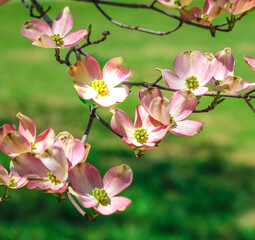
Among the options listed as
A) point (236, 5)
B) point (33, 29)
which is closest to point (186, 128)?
point (236, 5)

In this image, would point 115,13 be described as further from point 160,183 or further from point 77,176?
point 77,176

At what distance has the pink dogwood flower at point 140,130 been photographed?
2.33ft

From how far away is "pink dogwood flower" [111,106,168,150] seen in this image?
0.71 metres

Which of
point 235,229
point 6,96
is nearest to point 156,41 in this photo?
point 6,96

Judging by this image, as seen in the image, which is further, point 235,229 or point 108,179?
point 235,229

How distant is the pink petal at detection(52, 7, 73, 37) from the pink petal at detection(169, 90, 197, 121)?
268 mm

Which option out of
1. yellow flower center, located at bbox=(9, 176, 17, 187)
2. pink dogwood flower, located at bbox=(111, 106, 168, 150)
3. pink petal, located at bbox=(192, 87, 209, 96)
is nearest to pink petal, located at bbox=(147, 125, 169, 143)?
pink dogwood flower, located at bbox=(111, 106, 168, 150)

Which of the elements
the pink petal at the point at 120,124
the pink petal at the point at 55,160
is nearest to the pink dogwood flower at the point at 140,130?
the pink petal at the point at 120,124

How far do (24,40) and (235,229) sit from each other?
21.0ft

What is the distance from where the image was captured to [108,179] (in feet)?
2.39

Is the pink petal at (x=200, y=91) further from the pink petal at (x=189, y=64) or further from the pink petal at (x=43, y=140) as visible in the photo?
the pink petal at (x=43, y=140)

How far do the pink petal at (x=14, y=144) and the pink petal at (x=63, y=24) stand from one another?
0.27 metres

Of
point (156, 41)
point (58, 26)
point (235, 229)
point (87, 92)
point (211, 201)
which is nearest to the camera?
point (87, 92)

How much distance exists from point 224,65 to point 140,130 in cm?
21
